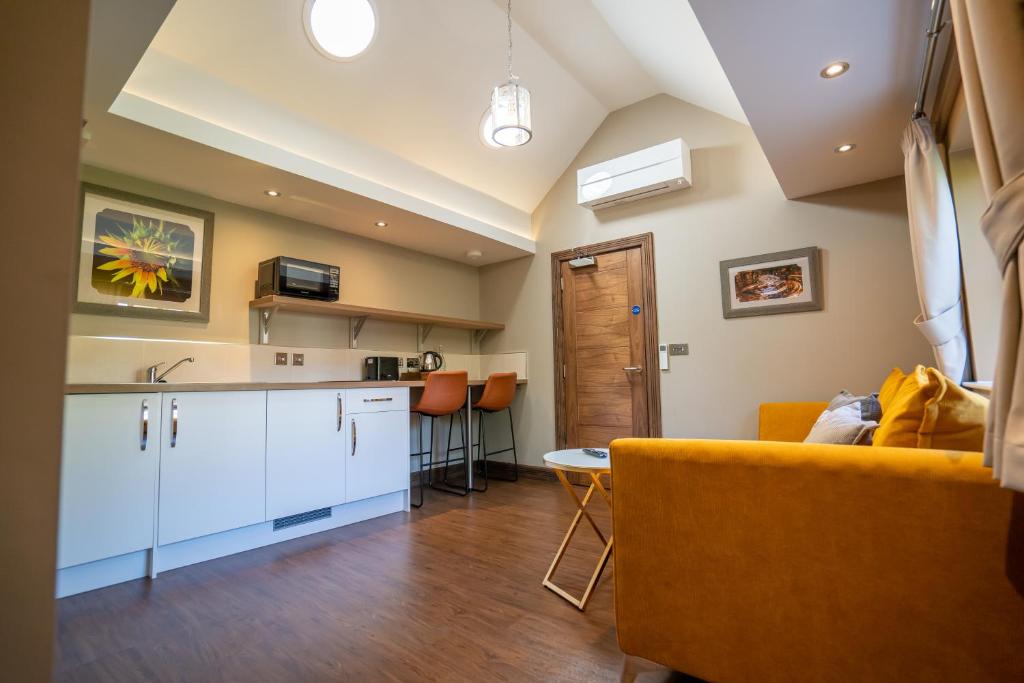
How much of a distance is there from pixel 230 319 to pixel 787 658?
11.2 ft

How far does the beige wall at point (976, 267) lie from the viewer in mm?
2092

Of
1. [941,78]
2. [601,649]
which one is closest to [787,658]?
[601,649]

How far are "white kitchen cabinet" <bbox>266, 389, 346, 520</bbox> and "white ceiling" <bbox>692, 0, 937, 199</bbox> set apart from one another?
2.74 meters

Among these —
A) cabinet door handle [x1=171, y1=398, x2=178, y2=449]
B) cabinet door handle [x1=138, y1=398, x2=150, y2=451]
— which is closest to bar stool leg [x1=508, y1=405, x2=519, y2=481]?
cabinet door handle [x1=171, y1=398, x2=178, y2=449]

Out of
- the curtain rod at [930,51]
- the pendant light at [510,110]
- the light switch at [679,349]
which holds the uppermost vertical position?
the pendant light at [510,110]

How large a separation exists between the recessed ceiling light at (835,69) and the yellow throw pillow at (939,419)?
1352mm

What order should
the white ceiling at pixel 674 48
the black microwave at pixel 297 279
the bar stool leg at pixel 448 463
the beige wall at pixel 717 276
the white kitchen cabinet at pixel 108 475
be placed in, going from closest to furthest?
the white kitchen cabinet at pixel 108 475 < the white ceiling at pixel 674 48 < the beige wall at pixel 717 276 < the black microwave at pixel 297 279 < the bar stool leg at pixel 448 463

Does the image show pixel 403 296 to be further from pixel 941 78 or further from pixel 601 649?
pixel 941 78

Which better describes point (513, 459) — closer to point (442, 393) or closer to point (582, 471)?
point (442, 393)

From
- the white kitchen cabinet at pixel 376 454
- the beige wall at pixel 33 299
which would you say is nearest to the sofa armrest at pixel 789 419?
the white kitchen cabinet at pixel 376 454

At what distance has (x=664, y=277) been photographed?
12.5 ft

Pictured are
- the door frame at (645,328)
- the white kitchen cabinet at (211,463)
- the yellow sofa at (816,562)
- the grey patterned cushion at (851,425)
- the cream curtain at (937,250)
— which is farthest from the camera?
the door frame at (645,328)

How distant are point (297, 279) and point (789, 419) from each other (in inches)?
133

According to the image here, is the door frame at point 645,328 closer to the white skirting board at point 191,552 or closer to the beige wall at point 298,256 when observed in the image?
the beige wall at point 298,256
